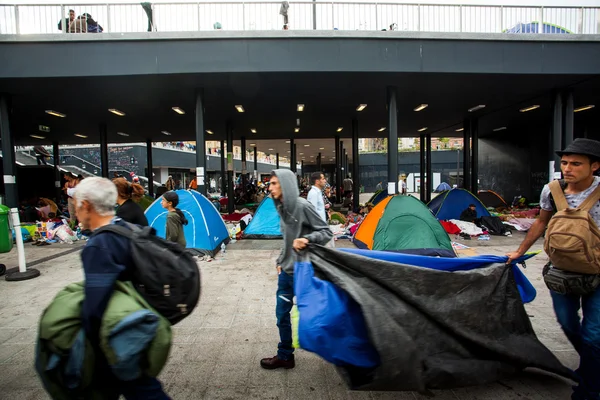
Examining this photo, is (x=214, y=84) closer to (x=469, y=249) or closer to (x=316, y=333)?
(x=469, y=249)

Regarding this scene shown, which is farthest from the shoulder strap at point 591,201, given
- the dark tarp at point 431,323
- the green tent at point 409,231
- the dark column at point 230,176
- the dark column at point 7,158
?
the dark column at point 230,176

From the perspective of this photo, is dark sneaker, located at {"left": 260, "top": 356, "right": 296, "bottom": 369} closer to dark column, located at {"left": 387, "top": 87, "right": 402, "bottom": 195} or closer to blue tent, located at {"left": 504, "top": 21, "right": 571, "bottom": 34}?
dark column, located at {"left": 387, "top": 87, "right": 402, "bottom": 195}

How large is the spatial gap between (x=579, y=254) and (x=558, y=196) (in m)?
0.49

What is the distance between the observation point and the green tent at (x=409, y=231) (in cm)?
634

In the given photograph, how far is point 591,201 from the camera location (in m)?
2.31

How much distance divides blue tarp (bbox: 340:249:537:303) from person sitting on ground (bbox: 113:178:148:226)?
250 cm

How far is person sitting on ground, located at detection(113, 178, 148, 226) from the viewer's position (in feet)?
12.2

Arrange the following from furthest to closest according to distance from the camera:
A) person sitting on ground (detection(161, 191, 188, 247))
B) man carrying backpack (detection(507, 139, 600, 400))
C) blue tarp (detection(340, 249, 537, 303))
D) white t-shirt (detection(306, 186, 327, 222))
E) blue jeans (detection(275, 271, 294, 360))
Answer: white t-shirt (detection(306, 186, 327, 222))
person sitting on ground (detection(161, 191, 188, 247))
blue jeans (detection(275, 271, 294, 360))
blue tarp (detection(340, 249, 537, 303))
man carrying backpack (detection(507, 139, 600, 400))

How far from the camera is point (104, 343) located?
1586mm

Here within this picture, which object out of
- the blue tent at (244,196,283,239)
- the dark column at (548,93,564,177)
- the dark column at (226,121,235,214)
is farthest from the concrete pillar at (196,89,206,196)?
the dark column at (548,93,564,177)

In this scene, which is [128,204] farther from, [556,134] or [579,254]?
[556,134]

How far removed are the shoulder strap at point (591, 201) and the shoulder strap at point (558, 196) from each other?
0.09m

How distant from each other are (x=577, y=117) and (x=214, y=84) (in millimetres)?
19182

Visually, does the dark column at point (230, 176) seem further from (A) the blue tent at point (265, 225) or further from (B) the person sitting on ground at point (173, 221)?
(B) the person sitting on ground at point (173, 221)
